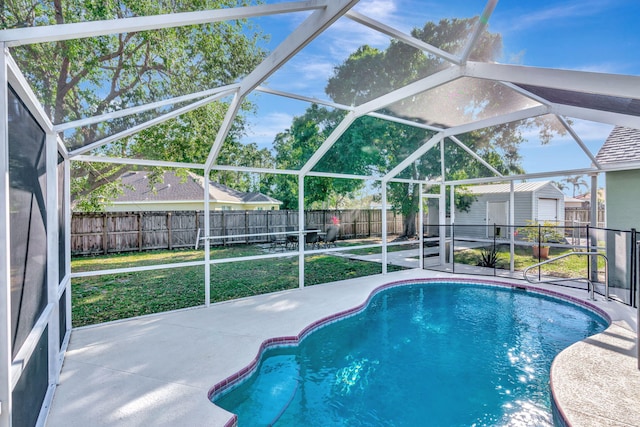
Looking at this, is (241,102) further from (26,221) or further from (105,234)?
(105,234)

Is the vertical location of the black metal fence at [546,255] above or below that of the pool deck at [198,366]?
above

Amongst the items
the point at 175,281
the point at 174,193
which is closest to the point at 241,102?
the point at 175,281

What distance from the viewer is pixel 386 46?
13.2 feet

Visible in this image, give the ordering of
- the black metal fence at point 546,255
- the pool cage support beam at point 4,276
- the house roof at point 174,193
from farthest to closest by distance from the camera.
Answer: the house roof at point 174,193 → the black metal fence at point 546,255 → the pool cage support beam at point 4,276

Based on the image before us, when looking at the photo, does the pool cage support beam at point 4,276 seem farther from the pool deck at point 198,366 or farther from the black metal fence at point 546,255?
the black metal fence at point 546,255

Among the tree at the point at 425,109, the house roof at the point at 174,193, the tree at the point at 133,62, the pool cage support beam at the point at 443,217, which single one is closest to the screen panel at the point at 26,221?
the tree at the point at 133,62

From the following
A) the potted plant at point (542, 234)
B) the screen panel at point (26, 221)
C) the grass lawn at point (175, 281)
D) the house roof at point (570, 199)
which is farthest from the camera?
the house roof at point (570, 199)

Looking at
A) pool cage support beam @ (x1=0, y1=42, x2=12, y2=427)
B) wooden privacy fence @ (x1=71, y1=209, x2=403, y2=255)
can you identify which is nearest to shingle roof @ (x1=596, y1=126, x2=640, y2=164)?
wooden privacy fence @ (x1=71, y1=209, x2=403, y2=255)

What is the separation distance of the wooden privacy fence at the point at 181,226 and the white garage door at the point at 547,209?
4.86 m

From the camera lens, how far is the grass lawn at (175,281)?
632cm

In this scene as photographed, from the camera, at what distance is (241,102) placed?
4516 millimetres

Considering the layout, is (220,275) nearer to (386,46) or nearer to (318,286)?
(318,286)

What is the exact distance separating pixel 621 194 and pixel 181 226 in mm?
14407

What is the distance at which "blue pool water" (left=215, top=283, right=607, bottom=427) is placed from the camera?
3.33 meters
